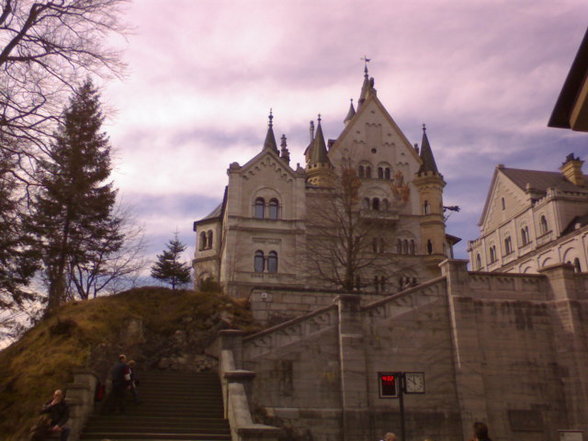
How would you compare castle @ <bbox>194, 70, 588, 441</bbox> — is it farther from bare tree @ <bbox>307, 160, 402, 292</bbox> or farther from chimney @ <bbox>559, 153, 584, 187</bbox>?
chimney @ <bbox>559, 153, 584, 187</bbox>

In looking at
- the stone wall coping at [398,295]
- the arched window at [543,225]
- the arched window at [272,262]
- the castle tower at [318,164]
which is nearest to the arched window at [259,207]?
the arched window at [272,262]

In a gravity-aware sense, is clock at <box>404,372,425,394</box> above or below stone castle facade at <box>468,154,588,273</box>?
below

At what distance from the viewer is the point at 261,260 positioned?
4828 cm

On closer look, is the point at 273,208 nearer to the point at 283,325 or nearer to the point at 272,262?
the point at 272,262

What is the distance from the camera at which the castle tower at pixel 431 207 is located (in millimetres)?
54062

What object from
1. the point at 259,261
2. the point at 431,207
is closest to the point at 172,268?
the point at 259,261

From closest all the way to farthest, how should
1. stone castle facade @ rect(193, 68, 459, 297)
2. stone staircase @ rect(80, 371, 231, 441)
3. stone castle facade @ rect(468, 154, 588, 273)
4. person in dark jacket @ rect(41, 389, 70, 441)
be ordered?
person in dark jacket @ rect(41, 389, 70, 441) → stone staircase @ rect(80, 371, 231, 441) → stone castle facade @ rect(193, 68, 459, 297) → stone castle facade @ rect(468, 154, 588, 273)

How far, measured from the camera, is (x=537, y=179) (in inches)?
2371

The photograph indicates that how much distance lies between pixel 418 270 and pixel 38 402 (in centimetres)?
3984

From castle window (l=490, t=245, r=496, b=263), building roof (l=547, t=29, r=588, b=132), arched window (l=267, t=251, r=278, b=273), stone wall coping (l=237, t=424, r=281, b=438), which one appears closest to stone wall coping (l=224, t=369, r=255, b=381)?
stone wall coping (l=237, t=424, r=281, b=438)

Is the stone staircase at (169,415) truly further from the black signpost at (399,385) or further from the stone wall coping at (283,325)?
the black signpost at (399,385)

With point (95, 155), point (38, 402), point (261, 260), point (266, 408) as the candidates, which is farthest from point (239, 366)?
point (261, 260)

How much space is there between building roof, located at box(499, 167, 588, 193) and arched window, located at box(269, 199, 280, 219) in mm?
25418

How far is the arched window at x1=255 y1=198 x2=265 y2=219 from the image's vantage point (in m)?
49.5
